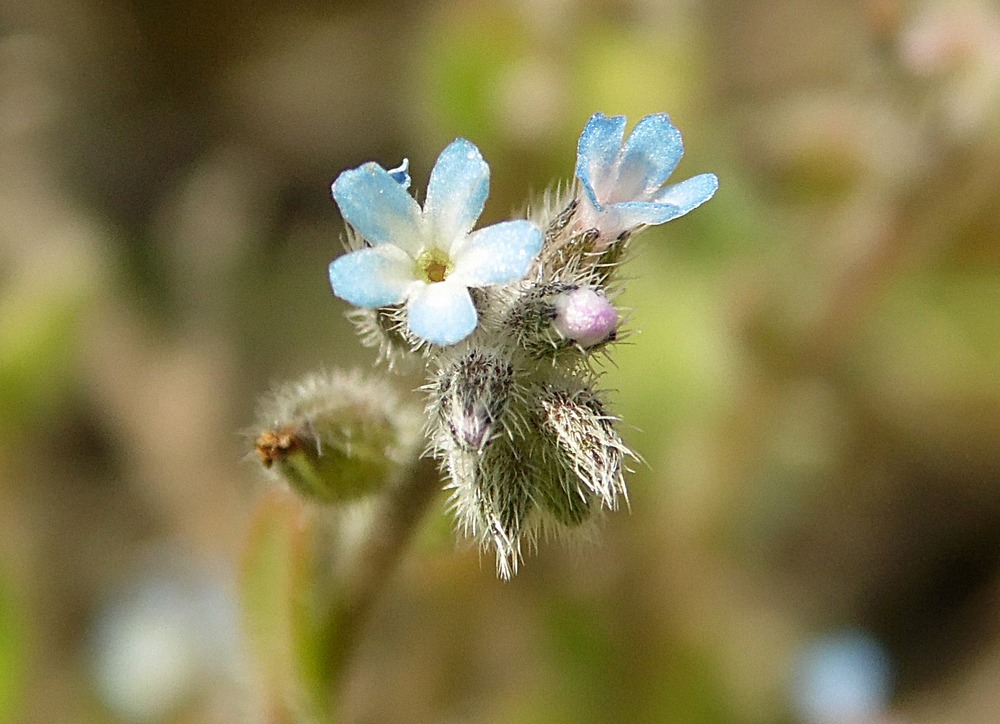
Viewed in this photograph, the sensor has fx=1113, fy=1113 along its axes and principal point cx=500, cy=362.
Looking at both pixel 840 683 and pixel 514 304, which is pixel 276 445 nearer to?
pixel 514 304

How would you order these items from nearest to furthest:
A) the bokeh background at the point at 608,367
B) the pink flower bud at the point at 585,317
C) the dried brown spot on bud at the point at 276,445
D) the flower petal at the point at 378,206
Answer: the flower petal at the point at 378,206 → the pink flower bud at the point at 585,317 → the dried brown spot on bud at the point at 276,445 → the bokeh background at the point at 608,367

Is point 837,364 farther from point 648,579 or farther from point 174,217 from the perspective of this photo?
point 174,217

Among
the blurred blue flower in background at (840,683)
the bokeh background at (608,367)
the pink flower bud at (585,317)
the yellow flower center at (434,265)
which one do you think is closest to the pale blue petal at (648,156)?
the pink flower bud at (585,317)

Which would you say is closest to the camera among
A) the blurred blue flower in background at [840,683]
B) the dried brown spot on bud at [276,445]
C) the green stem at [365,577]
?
the dried brown spot on bud at [276,445]

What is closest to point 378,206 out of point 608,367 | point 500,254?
point 500,254

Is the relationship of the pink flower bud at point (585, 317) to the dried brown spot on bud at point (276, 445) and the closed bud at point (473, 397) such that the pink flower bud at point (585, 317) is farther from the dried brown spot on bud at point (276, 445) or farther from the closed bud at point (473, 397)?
the dried brown spot on bud at point (276, 445)

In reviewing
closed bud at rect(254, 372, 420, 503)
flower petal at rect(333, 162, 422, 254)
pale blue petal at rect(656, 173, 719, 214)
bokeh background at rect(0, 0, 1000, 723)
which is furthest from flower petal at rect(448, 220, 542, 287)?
bokeh background at rect(0, 0, 1000, 723)

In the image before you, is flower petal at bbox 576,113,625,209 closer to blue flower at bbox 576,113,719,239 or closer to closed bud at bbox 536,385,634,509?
blue flower at bbox 576,113,719,239

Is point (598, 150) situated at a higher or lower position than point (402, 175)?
lower
